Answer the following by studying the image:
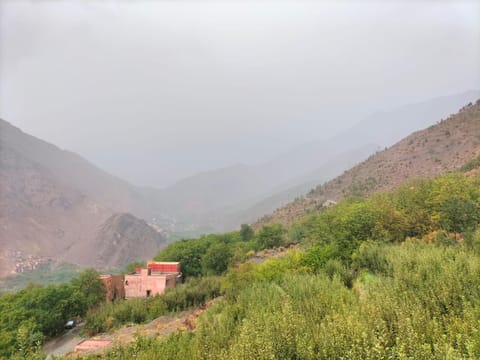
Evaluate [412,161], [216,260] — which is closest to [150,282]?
[216,260]

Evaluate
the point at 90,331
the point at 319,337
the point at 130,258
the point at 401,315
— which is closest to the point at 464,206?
the point at 401,315

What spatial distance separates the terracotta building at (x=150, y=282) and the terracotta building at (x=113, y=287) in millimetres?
1666

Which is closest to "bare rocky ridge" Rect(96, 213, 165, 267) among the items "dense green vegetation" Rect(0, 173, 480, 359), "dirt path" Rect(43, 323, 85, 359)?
"dirt path" Rect(43, 323, 85, 359)

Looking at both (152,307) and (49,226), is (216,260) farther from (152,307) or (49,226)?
(49,226)

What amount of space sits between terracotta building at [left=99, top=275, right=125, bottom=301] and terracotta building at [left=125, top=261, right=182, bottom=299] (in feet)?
5.47

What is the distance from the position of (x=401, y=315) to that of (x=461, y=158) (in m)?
51.2

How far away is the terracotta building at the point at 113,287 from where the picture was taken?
127 feet

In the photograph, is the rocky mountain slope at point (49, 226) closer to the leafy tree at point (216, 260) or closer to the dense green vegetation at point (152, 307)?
the leafy tree at point (216, 260)

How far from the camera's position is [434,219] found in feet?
63.9

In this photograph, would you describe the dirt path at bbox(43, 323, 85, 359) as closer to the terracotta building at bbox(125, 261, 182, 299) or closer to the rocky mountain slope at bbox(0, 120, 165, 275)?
the terracotta building at bbox(125, 261, 182, 299)

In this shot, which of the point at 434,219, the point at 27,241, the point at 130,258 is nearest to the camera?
the point at 434,219

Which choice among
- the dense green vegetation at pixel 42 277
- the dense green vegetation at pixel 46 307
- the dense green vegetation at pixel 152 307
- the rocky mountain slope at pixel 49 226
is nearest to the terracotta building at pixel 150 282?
the dense green vegetation at pixel 46 307

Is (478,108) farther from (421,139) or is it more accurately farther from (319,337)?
(319,337)

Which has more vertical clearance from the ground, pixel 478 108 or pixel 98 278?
pixel 478 108
